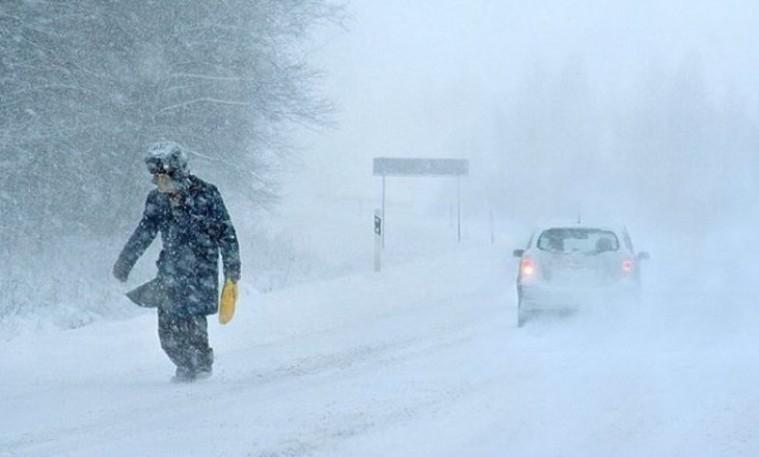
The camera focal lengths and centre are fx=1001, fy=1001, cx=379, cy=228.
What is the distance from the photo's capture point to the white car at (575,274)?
1251 centimetres

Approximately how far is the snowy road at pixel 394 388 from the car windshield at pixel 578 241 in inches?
34.7

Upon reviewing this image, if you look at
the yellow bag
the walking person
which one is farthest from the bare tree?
the yellow bag

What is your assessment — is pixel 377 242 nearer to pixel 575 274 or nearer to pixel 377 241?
pixel 377 241

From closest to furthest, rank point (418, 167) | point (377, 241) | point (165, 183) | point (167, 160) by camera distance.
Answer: point (167, 160) < point (165, 183) < point (377, 241) < point (418, 167)

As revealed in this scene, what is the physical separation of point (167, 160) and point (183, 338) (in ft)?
4.66

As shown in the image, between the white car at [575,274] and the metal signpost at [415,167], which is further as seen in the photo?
the metal signpost at [415,167]

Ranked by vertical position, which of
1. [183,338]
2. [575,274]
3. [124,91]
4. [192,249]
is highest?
[124,91]

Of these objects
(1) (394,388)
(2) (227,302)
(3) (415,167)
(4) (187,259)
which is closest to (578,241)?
(1) (394,388)

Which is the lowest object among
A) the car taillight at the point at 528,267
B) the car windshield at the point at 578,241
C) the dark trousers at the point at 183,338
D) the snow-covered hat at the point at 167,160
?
the dark trousers at the point at 183,338

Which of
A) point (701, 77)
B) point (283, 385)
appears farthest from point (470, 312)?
point (701, 77)

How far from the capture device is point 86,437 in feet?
19.9

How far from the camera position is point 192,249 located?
26.1 ft

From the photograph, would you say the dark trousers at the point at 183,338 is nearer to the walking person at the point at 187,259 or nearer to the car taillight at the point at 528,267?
the walking person at the point at 187,259

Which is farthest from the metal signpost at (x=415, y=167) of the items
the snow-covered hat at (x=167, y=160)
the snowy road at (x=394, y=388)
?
the snow-covered hat at (x=167, y=160)
